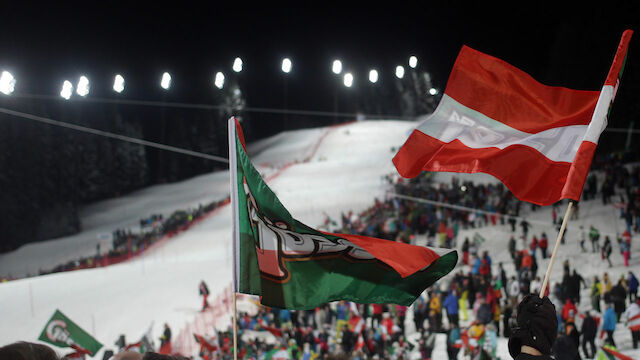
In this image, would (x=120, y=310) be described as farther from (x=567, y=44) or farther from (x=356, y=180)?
(x=567, y=44)

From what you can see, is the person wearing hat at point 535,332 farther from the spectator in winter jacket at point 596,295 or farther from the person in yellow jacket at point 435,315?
the spectator in winter jacket at point 596,295

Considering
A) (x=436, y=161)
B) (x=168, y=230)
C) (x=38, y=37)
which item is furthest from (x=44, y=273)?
(x=436, y=161)

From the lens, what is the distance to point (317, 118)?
38.2 meters

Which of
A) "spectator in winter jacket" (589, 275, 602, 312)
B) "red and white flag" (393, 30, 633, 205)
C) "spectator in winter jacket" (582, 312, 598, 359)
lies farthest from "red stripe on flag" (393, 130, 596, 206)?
"spectator in winter jacket" (589, 275, 602, 312)

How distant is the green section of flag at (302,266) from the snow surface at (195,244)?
931cm

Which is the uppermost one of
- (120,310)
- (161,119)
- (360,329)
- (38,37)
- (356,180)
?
(38,37)

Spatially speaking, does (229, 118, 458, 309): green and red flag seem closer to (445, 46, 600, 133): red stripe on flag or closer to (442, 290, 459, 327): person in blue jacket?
(445, 46, 600, 133): red stripe on flag

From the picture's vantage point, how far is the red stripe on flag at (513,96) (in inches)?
208

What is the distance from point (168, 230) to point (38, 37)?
1158 centimetres

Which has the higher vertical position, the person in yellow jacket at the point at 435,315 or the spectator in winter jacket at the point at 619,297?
the spectator in winter jacket at the point at 619,297

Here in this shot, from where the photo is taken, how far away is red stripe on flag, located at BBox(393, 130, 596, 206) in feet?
16.2

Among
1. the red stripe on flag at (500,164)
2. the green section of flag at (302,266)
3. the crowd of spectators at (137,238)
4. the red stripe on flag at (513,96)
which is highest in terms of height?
the red stripe on flag at (513,96)

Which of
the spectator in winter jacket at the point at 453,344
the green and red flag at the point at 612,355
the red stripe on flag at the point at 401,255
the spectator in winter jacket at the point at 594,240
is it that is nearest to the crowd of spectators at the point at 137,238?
the spectator in winter jacket at the point at 594,240

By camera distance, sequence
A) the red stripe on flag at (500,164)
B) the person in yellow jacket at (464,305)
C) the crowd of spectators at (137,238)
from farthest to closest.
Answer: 1. the crowd of spectators at (137,238)
2. the person in yellow jacket at (464,305)
3. the red stripe on flag at (500,164)
